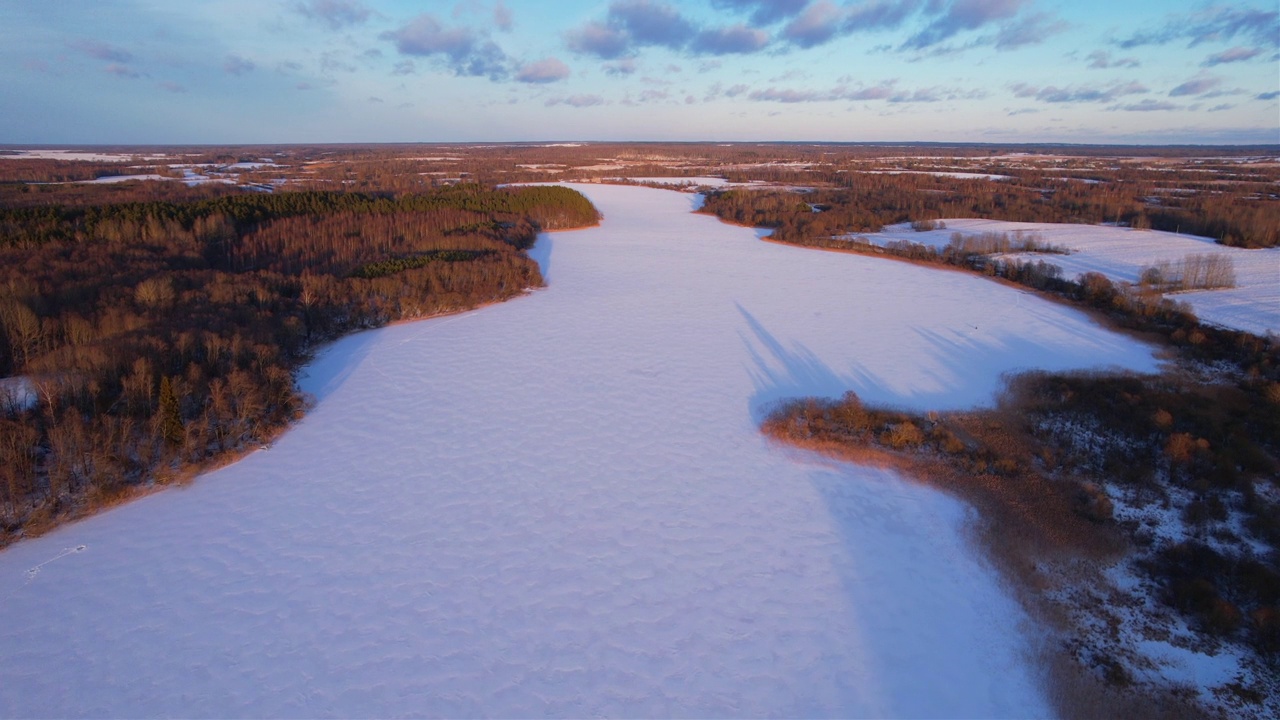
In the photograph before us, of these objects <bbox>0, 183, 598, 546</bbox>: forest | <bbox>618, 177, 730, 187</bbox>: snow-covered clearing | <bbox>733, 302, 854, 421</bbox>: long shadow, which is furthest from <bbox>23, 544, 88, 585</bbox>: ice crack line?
<bbox>618, 177, 730, 187</bbox>: snow-covered clearing

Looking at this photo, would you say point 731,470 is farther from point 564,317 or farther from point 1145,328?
point 1145,328

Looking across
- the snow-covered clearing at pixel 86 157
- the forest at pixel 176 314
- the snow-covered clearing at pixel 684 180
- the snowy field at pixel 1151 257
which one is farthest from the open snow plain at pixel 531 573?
the snow-covered clearing at pixel 86 157

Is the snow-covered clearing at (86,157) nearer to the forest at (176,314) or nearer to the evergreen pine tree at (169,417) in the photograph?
the forest at (176,314)

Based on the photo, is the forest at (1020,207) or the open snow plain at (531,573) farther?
the forest at (1020,207)

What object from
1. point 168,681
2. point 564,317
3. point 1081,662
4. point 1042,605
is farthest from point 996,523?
point 564,317

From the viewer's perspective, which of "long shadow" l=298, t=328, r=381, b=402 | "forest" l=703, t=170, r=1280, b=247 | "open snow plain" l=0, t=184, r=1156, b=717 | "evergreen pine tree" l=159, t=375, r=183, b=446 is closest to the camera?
"open snow plain" l=0, t=184, r=1156, b=717

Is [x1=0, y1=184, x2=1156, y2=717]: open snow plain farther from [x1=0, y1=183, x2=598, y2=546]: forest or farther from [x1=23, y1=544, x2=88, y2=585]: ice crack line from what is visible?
[x1=0, y1=183, x2=598, y2=546]: forest

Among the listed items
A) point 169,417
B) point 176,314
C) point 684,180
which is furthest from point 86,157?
point 169,417

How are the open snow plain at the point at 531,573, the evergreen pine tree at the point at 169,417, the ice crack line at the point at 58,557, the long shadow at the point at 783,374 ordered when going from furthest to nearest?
the long shadow at the point at 783,374, the evergreen pine tree at the point at 169,417, the ice crack line at the point at 58,557, the open snow plain at the point at 531,573
